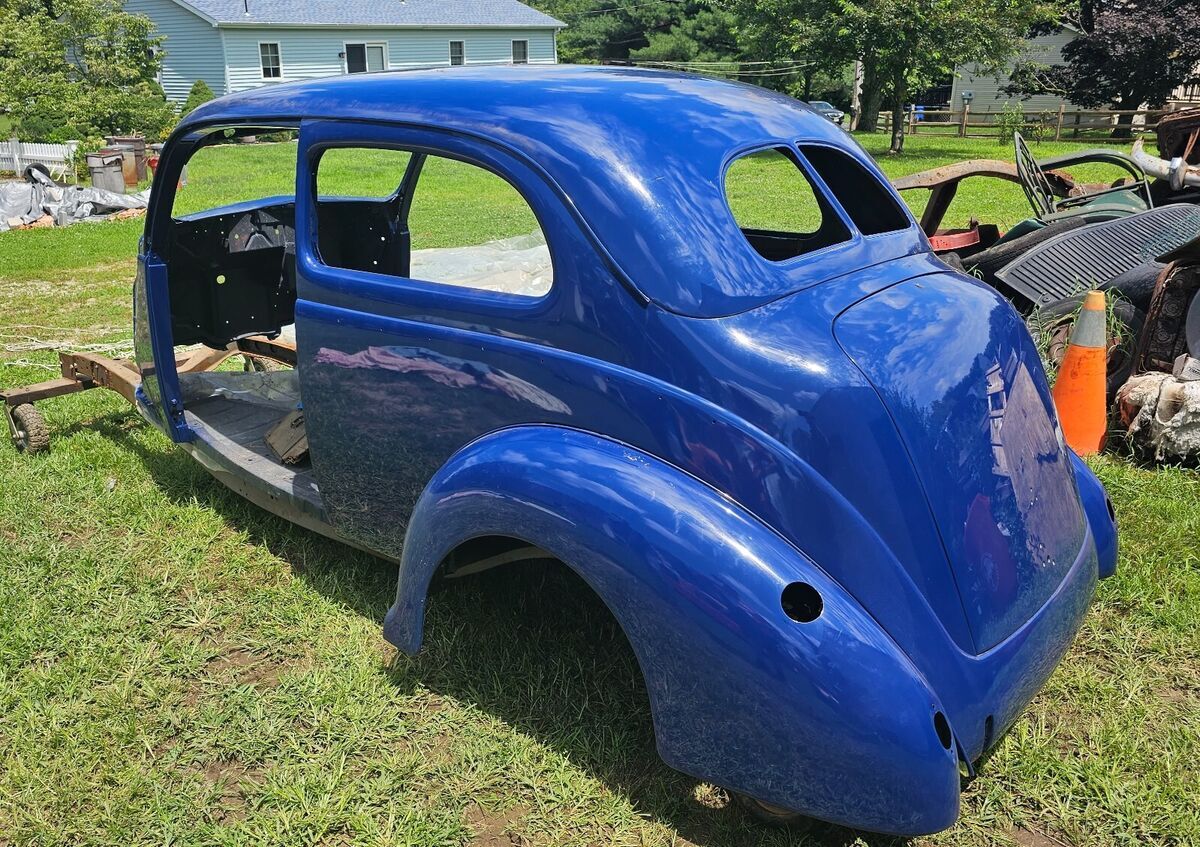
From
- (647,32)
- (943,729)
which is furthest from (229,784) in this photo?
(647,32)

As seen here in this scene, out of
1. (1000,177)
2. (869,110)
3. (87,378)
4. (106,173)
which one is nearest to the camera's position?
(87,378)

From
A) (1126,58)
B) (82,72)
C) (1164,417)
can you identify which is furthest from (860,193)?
(1126,58)

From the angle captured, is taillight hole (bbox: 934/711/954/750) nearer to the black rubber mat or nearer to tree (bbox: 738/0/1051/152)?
the black rubber mat

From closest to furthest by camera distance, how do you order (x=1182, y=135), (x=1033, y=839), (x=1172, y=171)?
(x=1033, y=839) < (x=1172, y=171) < (x=1182, y=135)

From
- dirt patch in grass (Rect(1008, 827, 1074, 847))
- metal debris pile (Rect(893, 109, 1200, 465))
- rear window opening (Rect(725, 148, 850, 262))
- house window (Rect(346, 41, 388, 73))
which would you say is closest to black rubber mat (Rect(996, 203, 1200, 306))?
metal debris pile (Rect(893, 109, 1200, 465))

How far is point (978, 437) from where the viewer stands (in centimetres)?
245

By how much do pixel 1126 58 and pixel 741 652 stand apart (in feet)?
111

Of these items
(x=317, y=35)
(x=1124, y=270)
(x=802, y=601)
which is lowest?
(x=802, y=601)

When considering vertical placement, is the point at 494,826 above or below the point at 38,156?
below

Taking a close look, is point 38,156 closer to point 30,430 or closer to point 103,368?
point 30,430

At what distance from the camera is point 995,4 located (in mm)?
22172

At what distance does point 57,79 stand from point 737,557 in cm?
2667

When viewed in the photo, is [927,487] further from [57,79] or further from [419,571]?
[57,79]

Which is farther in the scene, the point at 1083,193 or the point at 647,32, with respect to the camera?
the point at 647,32
